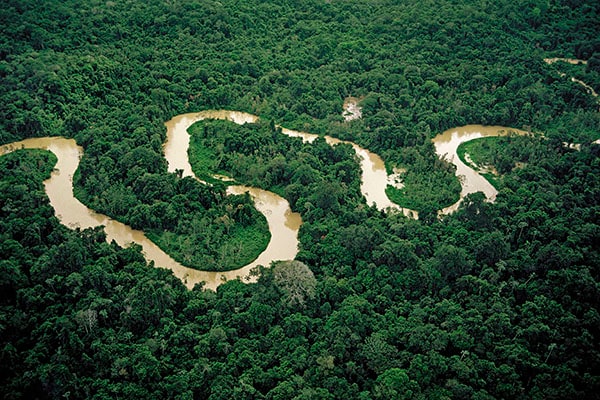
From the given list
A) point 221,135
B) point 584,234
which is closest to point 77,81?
point 221,135

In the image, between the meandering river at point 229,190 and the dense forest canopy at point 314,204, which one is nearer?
the dense forest canopy at point 314,204

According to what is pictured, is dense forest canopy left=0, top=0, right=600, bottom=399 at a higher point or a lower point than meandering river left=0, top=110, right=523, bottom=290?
higher

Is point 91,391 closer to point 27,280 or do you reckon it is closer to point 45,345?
point 45,345

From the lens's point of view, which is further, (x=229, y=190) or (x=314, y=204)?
(x=229, y=190)

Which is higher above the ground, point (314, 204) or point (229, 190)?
point (314, 204)

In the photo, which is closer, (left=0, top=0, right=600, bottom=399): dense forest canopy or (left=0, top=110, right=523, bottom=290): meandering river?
(left=0, top=0, right=600, bottom=399): dense forest canopy
